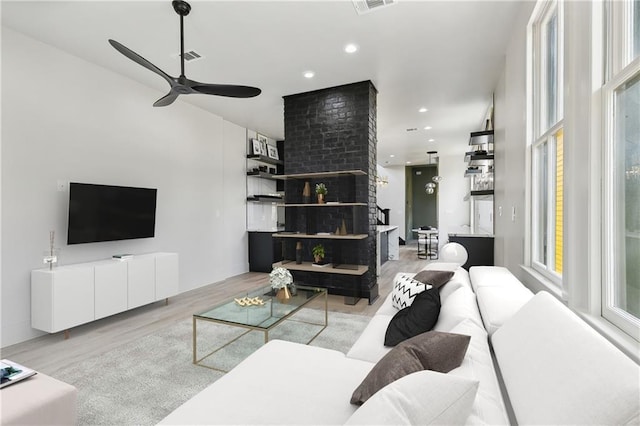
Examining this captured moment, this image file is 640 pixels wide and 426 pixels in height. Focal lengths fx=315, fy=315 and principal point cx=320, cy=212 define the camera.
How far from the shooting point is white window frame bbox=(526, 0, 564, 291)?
2.22 metres

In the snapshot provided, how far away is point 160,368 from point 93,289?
1519 millimetres

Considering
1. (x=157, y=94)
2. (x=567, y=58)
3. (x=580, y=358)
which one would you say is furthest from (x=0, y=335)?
(x=567, y=58)

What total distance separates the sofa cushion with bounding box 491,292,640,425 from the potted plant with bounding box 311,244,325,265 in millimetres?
3312

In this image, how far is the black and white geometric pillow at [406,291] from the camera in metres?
2.40

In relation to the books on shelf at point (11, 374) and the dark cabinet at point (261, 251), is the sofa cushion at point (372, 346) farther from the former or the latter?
the dark cabinet at point (261, 251)

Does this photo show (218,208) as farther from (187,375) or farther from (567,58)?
(567,58)

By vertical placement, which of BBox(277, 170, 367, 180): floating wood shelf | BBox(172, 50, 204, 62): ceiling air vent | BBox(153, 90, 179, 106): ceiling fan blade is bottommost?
BBox(277, 170, 367, 180): floating wood shelf

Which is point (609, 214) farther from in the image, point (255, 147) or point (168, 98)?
point (255, 147)

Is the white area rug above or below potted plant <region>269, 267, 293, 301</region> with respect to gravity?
below

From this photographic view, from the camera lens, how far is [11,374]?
169 cm

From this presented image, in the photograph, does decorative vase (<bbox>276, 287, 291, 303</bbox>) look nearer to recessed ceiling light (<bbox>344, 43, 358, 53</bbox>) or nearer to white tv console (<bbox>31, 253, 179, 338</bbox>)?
white tv console (<bbox>31, 253, 179, 338</bbox>)

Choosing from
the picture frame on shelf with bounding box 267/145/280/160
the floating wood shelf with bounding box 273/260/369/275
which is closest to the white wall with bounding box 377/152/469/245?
the picture frame on shelf with bounding box 267/145/280/160

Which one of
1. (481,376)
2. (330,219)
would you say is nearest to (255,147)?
(330,219)

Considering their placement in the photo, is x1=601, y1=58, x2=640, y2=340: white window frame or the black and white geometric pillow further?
the black and white geometric pillow
